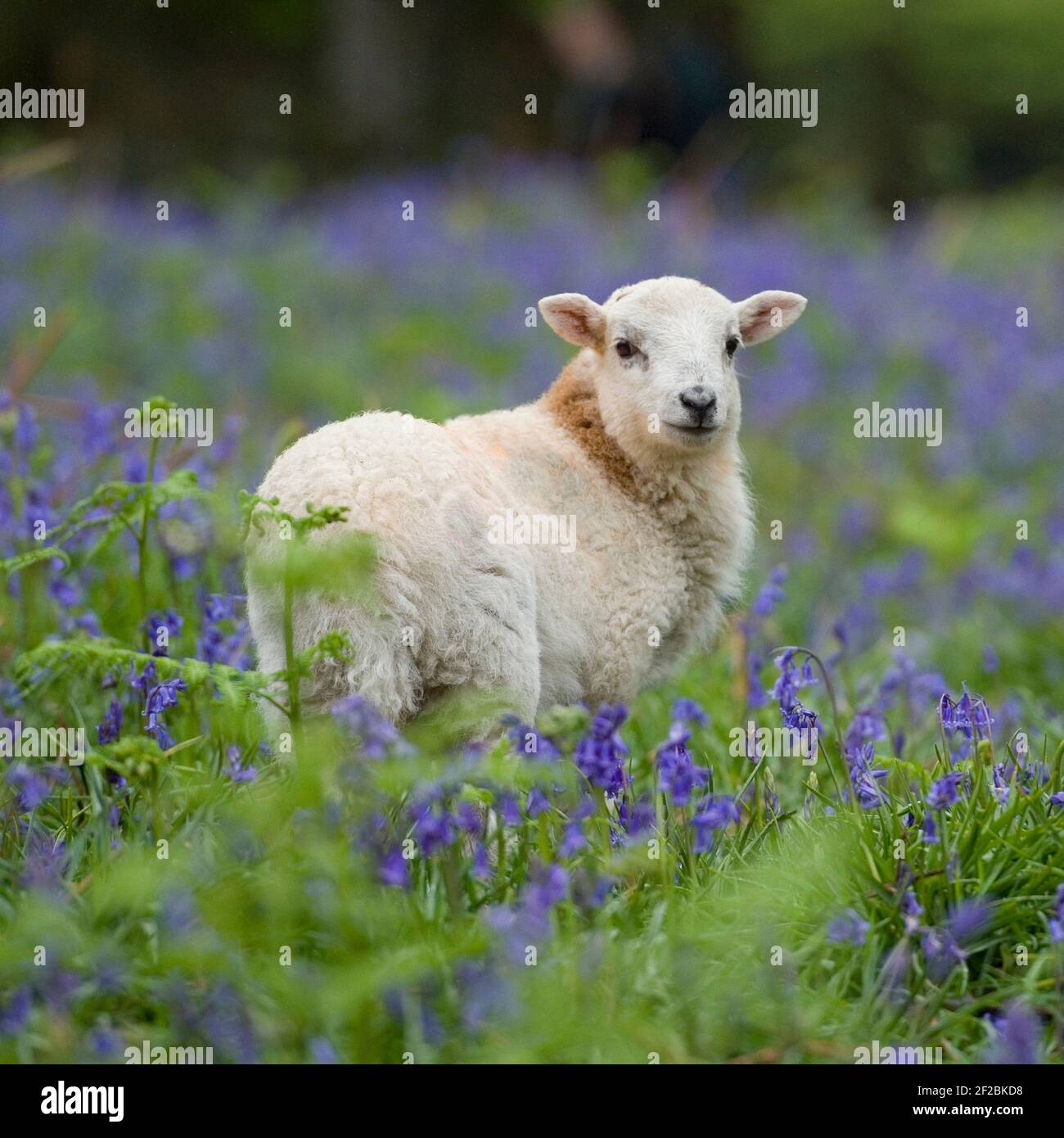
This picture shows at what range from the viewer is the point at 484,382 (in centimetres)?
1062

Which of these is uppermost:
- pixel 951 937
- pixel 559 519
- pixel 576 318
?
pixel 576 318

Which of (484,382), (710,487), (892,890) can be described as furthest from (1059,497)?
(892,890)

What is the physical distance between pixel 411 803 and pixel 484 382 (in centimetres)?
715

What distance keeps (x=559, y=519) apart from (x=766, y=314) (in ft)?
3.54

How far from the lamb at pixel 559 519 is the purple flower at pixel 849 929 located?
990mm

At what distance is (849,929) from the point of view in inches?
138

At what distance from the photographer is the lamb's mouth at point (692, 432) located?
4414 millimetres

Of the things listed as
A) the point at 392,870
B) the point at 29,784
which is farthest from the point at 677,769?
the point at 29,784

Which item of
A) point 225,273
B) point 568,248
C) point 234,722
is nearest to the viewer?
point 234,722

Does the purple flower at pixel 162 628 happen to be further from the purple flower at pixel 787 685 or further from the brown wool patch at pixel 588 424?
the purple flower at pixel 787 685

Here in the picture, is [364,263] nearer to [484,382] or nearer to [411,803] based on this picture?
[484,382]

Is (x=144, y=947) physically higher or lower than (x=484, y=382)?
lower

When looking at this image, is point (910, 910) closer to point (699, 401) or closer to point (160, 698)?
point (699, 401)
